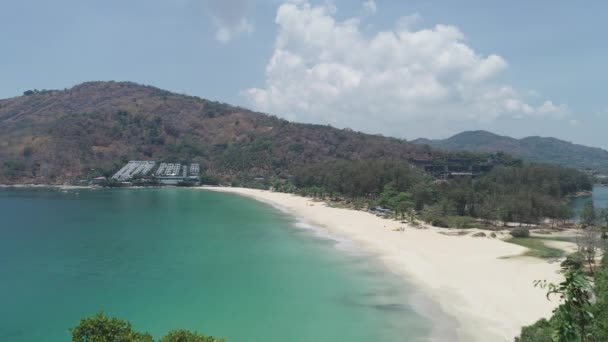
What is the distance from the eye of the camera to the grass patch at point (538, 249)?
4008 centimetres

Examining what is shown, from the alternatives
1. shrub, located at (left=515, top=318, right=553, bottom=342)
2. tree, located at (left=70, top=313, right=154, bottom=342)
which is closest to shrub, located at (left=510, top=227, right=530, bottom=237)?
shrub, located at (left=515, top=318, right=553, bottom=342)

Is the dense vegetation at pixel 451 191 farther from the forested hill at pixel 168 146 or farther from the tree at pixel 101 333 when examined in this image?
the tree at pixel 101 333

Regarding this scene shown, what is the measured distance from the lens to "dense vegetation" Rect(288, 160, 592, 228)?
6056 cm

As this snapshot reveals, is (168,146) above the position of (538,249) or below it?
above

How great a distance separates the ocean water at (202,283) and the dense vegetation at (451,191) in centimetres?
2196

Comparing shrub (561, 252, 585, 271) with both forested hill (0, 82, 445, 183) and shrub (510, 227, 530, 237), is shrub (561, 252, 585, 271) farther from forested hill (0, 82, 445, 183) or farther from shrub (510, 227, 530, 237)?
forested hill (0, 82, 445, 183)

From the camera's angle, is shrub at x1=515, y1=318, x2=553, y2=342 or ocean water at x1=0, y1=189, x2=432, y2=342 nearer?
shrub at x1=515, y1=318, x2=553, y2=342

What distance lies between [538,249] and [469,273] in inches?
561

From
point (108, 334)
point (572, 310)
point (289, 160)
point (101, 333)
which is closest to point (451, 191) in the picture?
point (572, 310)

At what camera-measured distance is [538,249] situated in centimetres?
4338

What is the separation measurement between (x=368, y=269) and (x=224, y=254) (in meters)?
15.4

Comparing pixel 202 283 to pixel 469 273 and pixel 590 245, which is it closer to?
pixel 469 273

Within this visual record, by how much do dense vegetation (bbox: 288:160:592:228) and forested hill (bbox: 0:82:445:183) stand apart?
44012 mm

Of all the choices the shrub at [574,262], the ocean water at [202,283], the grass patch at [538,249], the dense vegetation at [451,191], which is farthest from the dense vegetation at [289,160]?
the ocean water at [202,283]
